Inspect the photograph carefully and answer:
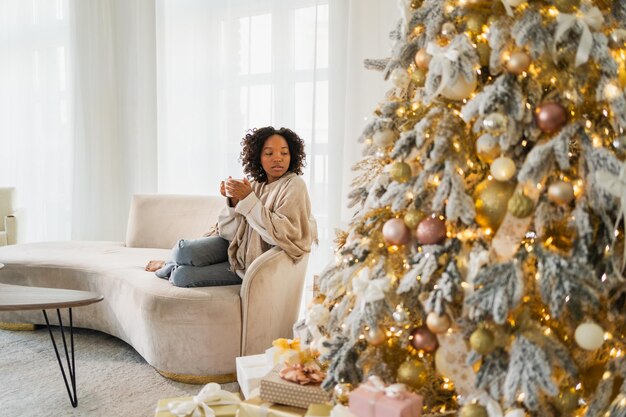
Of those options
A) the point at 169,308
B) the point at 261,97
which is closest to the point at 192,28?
the point at 261,97

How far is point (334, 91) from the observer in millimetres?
3449

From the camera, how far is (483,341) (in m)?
1.33

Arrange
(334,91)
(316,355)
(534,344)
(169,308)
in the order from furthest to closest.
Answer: (334,91), (169,308), (316,355), (534,344)

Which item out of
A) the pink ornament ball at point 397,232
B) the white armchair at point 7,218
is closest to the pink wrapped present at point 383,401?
the pink ornament ball at point 397,232

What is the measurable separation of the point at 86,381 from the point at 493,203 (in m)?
1.97

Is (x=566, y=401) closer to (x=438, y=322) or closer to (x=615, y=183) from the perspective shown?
(x=438, y=322)

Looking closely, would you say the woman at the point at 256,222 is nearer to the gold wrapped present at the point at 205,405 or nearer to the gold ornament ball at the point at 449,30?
the gold wrapped present at the point at 205,405

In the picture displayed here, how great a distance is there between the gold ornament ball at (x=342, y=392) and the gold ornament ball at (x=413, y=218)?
0.48m

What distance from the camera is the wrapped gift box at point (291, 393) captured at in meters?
1.71

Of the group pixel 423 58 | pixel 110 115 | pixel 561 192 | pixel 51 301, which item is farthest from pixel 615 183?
pixel 110 115

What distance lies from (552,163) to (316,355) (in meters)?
0.98

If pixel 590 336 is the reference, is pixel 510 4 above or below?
above

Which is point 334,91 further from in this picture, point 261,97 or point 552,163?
point 552,163

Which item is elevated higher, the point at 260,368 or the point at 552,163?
the point at 552,163
